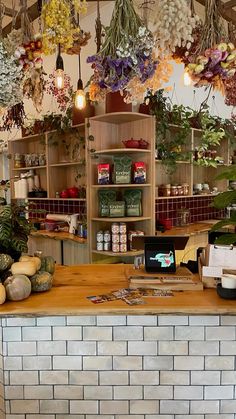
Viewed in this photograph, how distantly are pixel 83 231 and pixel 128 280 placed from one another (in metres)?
2.21

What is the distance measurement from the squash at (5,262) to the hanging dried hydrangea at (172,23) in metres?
1.23

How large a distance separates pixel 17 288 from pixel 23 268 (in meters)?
0.13

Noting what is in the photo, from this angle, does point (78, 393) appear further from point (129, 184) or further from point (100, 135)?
point (100, 135)

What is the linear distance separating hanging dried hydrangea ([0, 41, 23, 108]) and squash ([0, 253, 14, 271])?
0.76 meters

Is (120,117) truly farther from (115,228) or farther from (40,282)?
(40,282)

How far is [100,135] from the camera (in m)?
3.78

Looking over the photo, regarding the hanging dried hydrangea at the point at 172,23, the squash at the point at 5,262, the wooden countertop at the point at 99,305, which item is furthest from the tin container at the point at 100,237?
the hanging dried hydrangea at the point at 172,23

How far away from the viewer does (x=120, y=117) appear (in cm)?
363

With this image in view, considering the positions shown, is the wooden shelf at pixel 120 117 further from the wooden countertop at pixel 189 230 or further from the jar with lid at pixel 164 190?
the wooden countertop at pixel 189 230

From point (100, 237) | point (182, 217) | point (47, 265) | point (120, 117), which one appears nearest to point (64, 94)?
point (120, 117)

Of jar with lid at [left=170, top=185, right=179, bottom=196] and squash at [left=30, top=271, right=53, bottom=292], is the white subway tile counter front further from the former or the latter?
jar with lid at [left=170, top=185, right=179, bottom=196]

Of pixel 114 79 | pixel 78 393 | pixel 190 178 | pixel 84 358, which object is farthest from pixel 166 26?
pixel 190 178

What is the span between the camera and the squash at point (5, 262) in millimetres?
1605

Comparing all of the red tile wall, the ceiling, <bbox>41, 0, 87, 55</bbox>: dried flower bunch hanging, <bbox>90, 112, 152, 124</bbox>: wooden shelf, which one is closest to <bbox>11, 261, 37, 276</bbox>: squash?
<bbox>41, 0, 87, 55</bbox>: dried flower bunch hanging
